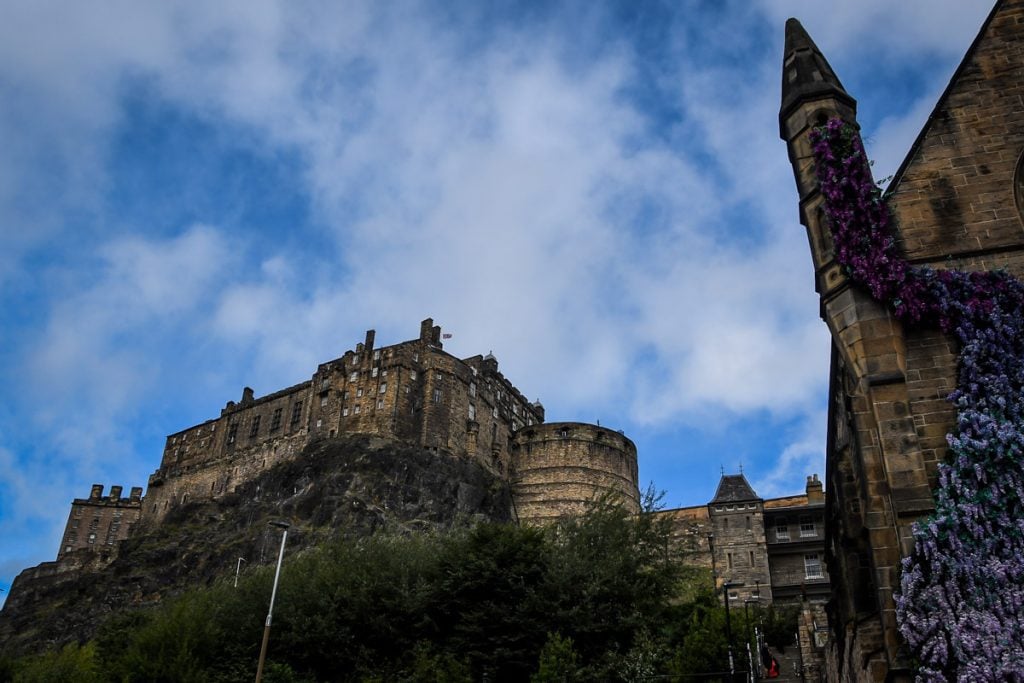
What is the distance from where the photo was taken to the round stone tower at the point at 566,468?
209ft

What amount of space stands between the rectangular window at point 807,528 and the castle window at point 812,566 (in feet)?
4.01

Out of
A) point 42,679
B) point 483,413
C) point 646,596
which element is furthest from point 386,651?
point 483,413

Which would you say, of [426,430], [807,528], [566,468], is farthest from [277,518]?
[807,528]

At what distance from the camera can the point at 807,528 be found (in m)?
52.4

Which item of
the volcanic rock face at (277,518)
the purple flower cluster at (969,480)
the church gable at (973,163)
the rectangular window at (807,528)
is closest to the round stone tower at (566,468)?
the volcanic rock face at (277,518)

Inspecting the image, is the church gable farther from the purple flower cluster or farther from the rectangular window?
the rectangular window

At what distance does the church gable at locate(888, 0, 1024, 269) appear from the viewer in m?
12.8

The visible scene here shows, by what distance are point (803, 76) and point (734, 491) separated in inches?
1758

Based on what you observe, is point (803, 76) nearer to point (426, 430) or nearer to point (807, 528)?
point (807, 528)

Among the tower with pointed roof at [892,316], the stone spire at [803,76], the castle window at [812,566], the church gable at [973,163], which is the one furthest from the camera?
the castle window at [812,566]

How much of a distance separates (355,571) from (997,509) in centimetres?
2543

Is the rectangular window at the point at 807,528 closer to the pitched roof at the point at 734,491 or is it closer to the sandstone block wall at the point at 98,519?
the pitched roof at the point at 734,491

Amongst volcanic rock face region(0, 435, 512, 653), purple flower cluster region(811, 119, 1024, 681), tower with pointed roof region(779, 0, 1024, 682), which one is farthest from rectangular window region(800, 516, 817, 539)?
purple flower cluster region(811, 119, 1024, 681)

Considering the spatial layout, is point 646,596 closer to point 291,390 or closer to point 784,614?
point 784,614
